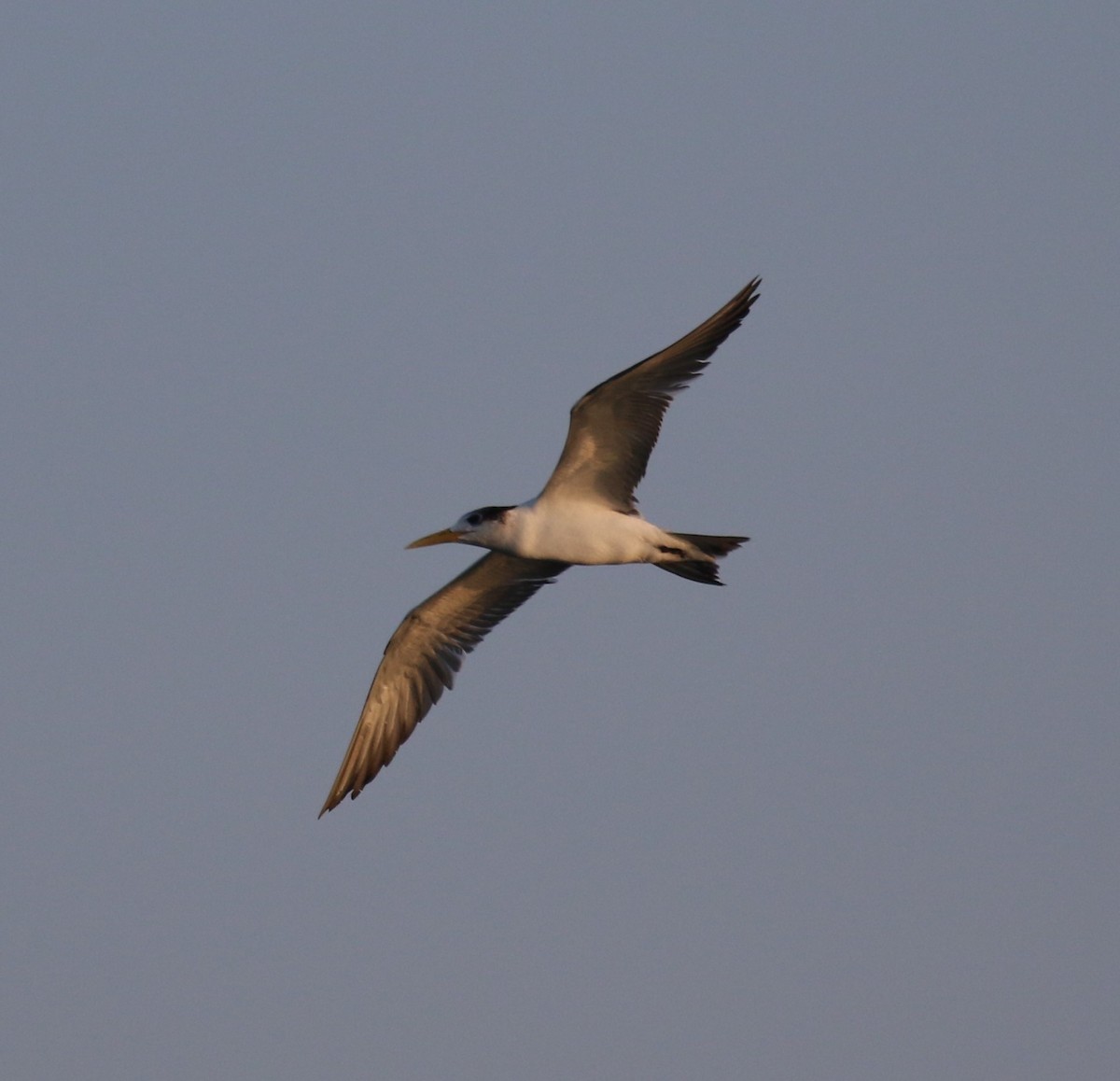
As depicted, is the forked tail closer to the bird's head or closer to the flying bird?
the flying bird

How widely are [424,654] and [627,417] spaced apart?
15.5ft

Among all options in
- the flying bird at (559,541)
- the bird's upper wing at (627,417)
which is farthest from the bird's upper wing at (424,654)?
the bird's upper wing at (627,417)

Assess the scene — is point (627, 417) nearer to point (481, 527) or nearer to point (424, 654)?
point (481, 527)

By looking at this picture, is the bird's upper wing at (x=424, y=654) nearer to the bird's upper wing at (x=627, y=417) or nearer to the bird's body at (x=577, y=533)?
the bird's body at (x=577, y=533)

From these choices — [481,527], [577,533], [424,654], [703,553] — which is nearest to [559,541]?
[577,533]

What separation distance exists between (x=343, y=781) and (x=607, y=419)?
18.7 ft

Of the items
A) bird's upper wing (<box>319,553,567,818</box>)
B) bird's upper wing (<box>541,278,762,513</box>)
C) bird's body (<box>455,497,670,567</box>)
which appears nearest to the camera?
bird's upper wing (<box>541,278,762,513</box>)

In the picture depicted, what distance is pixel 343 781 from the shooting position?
67.9 ft

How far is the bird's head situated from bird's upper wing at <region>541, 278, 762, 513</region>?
1.86 ft

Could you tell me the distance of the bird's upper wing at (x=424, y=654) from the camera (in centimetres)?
2075

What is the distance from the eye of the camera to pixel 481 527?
1878cm

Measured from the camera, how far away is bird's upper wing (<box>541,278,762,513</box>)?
17312mm

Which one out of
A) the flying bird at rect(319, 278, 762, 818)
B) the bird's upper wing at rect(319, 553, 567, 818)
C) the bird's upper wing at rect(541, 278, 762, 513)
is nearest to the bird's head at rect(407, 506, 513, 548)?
the flying bird at rect(319, 278, 762, 818)

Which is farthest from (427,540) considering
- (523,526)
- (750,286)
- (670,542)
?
(750,286)
